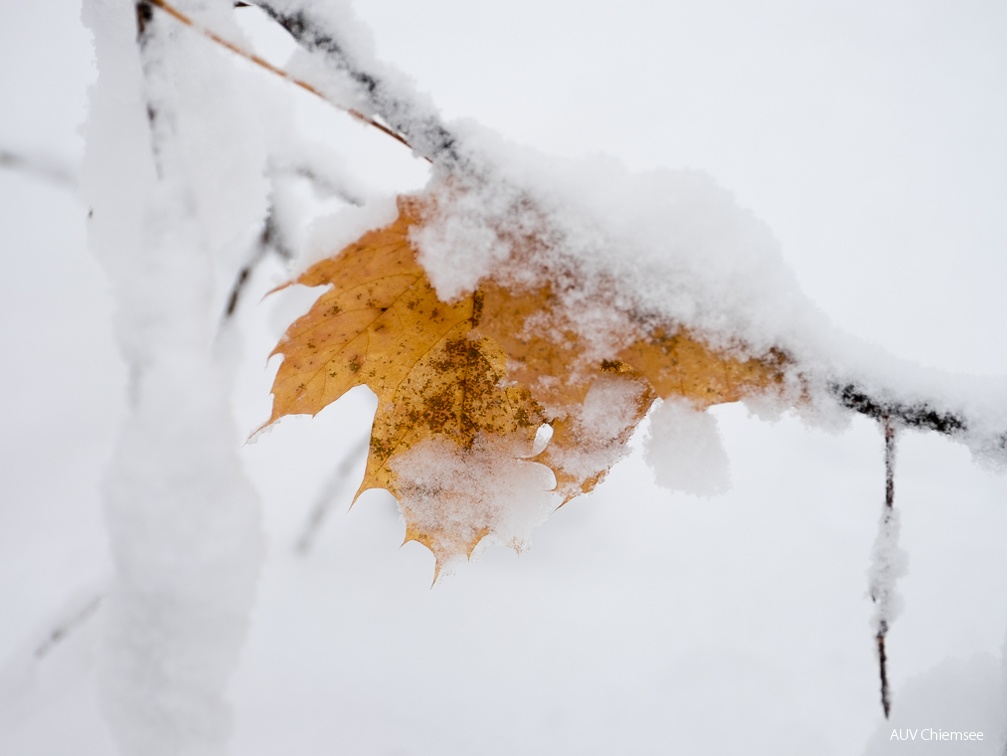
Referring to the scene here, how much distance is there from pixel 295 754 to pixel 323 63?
1357 millimetres

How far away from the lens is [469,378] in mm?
562

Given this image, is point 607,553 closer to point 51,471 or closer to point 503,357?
point 503,357

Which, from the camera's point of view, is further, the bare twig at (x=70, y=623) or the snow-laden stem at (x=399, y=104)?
the bare twig at (x=70, y=623)

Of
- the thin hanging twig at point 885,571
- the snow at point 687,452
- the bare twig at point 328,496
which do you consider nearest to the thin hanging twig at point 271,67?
the snow at point 687,452

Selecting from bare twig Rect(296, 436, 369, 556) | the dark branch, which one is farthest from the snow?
bare twig Rect(296, 436, 369, 556)

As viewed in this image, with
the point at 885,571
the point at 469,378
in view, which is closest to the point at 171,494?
the point at 469,378

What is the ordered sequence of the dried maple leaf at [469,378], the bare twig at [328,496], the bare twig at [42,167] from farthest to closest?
the bare twig at [328,496] < the bare twig at [42,167] < the dried maple leaf at [469,378]

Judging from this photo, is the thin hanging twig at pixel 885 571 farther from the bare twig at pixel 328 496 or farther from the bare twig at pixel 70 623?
the bare twig at pixel 70 623

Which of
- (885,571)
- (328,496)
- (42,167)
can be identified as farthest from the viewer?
(328,496)

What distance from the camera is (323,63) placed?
42cm

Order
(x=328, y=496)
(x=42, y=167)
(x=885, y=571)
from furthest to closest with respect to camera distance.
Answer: (x=328, y=496)
(x=42, y=167)
(x=885, y=571)

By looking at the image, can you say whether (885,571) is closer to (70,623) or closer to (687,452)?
(687,452)

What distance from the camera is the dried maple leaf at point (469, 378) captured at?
0.46 meters

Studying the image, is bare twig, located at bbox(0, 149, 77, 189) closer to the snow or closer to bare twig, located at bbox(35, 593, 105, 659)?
bare twig, located at bbox(35, 593, 105, 659)
